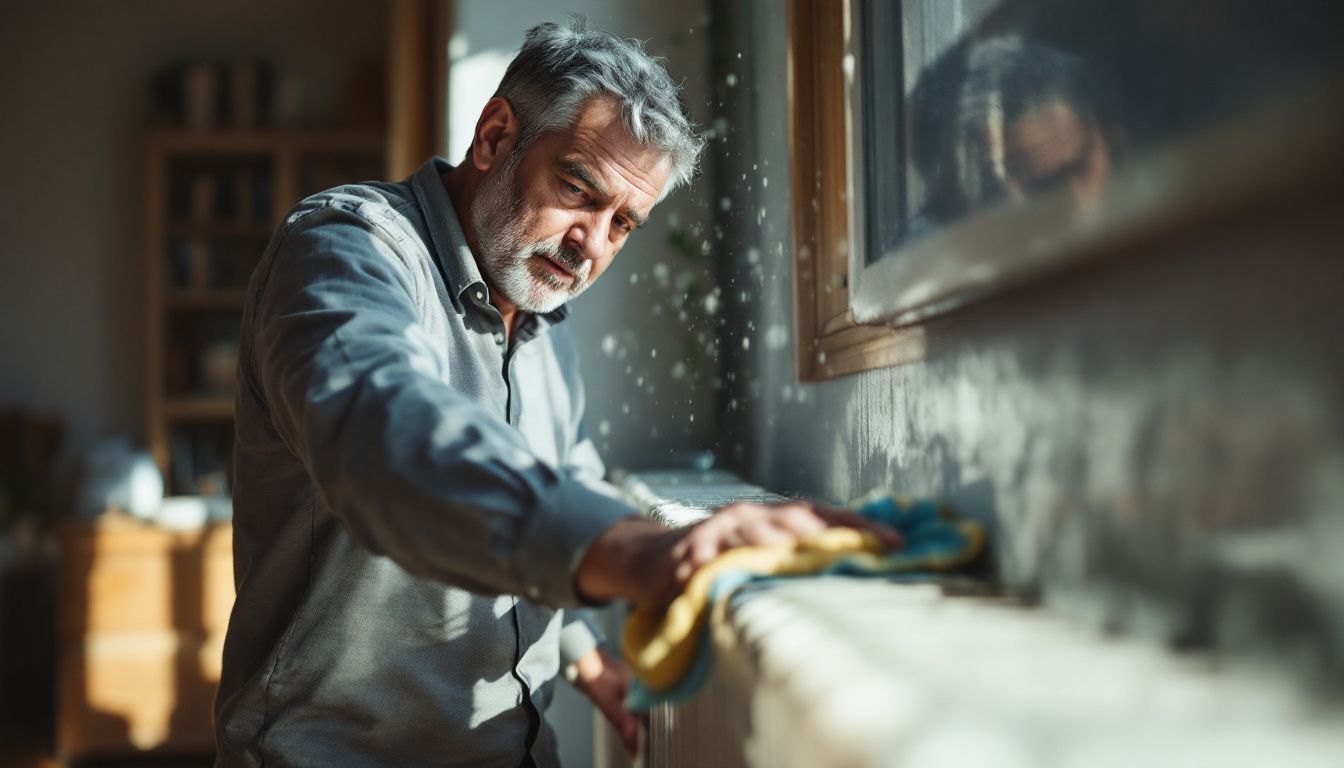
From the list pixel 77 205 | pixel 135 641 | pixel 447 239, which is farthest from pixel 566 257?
pixel 77 205

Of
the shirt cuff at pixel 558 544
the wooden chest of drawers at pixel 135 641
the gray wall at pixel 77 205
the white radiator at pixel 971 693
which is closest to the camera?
the white radiator at pixel 971 693

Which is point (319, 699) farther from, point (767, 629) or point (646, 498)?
point (767, 629)

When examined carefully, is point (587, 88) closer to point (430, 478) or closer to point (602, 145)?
point (602, 145)

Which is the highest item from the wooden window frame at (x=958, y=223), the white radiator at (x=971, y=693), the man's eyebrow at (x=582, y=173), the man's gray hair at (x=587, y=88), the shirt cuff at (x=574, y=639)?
the man's gray hair at (x=587, y=88)

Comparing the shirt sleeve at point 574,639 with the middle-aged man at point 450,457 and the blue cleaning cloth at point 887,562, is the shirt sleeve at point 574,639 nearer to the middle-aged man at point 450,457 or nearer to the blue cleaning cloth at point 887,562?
the middle-aged man at point 450,457

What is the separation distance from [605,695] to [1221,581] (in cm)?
110

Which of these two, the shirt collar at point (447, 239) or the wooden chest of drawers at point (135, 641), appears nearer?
the shirt collar at point (447, 239)

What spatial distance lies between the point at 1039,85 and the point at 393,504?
429 mm

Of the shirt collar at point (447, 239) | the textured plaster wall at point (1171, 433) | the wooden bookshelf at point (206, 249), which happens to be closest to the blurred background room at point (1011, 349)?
the textured plaster wall at point (1171, 433)

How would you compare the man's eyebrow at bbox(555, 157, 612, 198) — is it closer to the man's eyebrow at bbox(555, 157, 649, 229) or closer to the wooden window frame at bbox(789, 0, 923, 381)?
the man's eyebrow at bbox(555, 157, 649, 229)

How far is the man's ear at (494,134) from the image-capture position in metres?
1.27

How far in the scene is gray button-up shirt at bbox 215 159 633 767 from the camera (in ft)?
1.88

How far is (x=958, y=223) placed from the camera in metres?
0.73

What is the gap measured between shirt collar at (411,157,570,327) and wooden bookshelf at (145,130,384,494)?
3.12 meters
